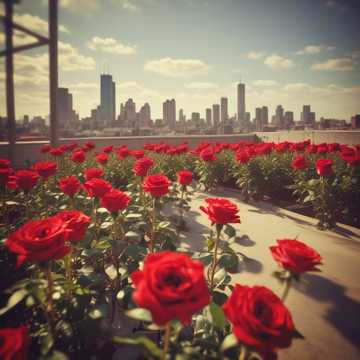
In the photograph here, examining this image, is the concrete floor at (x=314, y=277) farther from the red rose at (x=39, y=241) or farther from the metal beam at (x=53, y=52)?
the metal beam at (x=53, y=52)

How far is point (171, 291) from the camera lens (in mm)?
688

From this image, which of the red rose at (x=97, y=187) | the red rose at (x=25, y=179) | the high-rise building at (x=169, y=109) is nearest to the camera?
the red rose at (x=97, y=187)

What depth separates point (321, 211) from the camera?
4164mm

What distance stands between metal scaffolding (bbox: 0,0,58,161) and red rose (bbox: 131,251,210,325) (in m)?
7.69

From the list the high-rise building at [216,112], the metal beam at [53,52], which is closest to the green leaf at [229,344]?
the metal beam at [53,52]

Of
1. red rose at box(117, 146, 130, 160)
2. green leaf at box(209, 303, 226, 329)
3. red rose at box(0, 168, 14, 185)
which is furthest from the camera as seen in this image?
red rose at box(117, 146, 130, 160)

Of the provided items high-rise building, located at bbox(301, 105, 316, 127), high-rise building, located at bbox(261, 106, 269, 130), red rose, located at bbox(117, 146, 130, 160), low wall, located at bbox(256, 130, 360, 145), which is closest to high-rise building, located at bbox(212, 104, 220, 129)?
high-rise building, located at bbox(261, 106, 269, 130)

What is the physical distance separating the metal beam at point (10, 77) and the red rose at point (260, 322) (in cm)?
816

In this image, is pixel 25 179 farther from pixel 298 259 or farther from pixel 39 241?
pixel 298 259

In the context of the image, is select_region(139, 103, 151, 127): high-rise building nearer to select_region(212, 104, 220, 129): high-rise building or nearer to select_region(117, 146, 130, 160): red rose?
select_region(212, 104, 220, 129): high-rise building

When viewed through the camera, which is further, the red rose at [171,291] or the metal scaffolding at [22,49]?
the metal scaffolding at [22,49]

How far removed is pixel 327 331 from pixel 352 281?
885 mm

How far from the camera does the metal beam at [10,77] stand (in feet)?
21.5

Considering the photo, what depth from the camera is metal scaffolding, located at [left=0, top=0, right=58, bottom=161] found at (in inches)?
257
